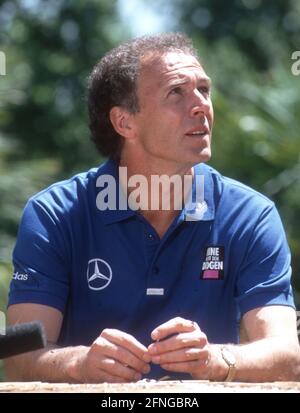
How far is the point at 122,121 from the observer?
4227 mm

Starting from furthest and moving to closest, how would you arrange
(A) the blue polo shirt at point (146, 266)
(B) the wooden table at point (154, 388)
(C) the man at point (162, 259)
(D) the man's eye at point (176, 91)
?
(D) the man's eye at point (176, 91), (A) the blue polo shirt at point (146, 266), (C) the man at point (162, 259), (B) the wooden table at point (154, 388)

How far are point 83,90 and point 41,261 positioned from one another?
4.97 metres

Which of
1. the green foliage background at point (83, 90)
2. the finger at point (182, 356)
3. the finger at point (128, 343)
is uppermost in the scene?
the green foliage background at point (83, 90)

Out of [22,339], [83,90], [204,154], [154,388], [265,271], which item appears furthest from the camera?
[83,90]

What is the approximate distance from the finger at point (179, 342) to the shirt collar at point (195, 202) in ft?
2.02

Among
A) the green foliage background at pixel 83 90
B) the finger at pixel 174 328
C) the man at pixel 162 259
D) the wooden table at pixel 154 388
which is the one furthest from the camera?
the green foliage background at pixel 83 90

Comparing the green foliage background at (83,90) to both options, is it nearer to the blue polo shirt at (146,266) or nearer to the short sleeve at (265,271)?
the blue polo shirt at (146,266)

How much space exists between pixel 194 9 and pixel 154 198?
18.6 meters

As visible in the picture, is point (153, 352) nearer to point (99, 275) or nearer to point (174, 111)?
point (99, 275)

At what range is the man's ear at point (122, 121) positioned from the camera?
13.8 ft

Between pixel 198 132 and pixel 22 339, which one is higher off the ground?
pixel 198 132

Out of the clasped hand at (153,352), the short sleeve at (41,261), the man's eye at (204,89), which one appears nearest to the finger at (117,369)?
the clasped hand at (153,352)

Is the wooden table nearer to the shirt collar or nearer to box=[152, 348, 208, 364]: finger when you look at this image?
box=[152, 348, 208, 364]: finger

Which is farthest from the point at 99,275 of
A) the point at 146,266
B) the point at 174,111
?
the point at 174,111
